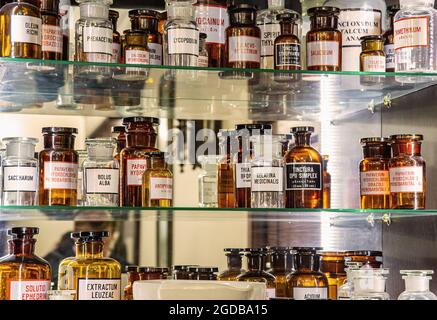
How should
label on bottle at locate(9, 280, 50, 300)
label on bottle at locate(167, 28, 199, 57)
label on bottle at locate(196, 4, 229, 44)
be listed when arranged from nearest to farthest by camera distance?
label on bottle at locate(9, 280, 50, 300)
label on bottle at locate(167, 28, 199, 57)
label on bottle at locate(196, 4, 229, 44)

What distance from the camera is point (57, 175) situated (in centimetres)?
204

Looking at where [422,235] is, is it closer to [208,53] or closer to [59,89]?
[208,53]

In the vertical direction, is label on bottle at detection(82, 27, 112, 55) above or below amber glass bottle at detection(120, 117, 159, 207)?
above

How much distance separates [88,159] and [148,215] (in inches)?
8.2

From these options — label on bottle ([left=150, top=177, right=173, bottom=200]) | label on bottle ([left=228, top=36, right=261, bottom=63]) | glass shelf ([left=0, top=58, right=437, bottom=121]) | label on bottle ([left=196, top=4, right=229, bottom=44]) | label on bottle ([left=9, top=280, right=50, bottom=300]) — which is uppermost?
label on bottle ([left=196, top=4, right=229, bottom=44])

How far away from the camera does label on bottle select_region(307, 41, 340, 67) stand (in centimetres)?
218

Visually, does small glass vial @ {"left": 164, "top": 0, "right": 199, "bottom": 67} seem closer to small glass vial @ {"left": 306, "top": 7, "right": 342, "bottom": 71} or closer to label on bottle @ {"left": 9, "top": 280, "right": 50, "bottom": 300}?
small glass vial @ {"left": 306, "top": 7, "right": 342, "bottom": 71}

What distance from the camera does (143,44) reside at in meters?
2.15

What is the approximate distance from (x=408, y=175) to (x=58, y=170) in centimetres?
78

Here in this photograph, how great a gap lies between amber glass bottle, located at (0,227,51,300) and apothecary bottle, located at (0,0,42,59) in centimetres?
38

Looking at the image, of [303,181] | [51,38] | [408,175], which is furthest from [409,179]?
[51,38]

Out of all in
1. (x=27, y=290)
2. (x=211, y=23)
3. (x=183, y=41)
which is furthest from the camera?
(x=211, y=23)

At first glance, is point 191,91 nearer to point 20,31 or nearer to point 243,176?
point 243,176

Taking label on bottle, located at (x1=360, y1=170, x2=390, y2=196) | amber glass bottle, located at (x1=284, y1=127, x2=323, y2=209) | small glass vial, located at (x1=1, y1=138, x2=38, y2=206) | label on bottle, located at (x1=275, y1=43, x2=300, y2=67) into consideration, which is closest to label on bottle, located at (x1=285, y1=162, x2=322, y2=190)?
amber glass bottle, located at (x1=284, y1=127, x2=323, y2=209)
